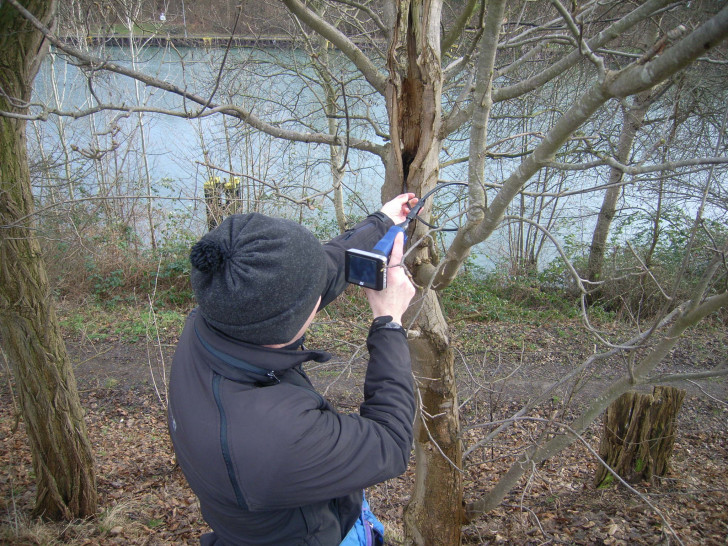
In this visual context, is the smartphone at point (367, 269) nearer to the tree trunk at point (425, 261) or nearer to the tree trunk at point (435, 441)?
the tree trunk at point (425, 261)

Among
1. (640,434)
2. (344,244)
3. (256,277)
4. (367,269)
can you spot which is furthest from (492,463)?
(256,277)

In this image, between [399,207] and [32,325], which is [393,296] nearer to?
[399,207]

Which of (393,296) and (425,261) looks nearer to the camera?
(393,296)

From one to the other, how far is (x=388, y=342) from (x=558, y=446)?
1.77 metres

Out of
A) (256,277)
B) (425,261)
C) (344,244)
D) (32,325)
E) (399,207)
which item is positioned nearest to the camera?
(256,277)

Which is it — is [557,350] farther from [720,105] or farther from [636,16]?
[636,16]

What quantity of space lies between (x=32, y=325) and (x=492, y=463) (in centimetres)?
410

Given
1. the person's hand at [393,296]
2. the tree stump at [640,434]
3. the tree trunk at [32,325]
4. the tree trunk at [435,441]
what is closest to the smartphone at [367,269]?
the person's hand at [393,296]

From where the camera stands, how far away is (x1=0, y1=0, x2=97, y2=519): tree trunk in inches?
108

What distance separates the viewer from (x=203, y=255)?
111 centimetres

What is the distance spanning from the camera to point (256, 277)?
1097mm

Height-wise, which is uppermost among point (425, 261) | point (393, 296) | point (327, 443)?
point (425, 261)

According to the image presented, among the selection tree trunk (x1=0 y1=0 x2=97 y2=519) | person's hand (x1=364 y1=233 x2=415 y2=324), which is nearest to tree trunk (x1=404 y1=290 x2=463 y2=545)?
person's hand (x1=364 y1=233 x2=415 y2=324)

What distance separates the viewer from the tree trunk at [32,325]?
2.75 m
